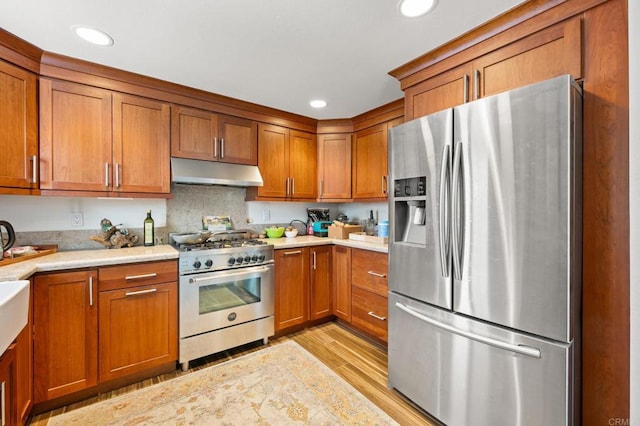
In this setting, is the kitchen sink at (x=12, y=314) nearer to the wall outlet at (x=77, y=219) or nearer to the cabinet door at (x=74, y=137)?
the cabinet door at (x=74, y=137)

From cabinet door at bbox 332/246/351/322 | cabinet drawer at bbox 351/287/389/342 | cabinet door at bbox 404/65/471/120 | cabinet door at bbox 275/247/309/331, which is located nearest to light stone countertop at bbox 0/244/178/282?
cabinet door at bbox 275/247/309/331

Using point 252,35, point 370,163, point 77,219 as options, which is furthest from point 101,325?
point 370,163

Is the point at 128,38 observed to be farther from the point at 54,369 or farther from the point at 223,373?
the point at 223,373

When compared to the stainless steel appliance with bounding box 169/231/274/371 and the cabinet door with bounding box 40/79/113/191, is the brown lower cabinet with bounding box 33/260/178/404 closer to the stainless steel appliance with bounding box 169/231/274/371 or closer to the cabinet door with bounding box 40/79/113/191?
the stainless steel appliance with bounding box 169/231/274/371

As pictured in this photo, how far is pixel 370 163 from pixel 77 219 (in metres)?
2.76

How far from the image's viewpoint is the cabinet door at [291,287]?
2803mm

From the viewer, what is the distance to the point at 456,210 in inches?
60.6

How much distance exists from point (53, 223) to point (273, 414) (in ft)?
7.33

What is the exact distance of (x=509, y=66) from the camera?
1645 millimetres

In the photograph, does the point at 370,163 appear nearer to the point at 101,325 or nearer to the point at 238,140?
the point at 238,140

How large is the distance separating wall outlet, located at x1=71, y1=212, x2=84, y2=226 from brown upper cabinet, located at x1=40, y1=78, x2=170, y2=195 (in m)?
0.37

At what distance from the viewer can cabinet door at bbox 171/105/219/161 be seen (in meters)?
2.51

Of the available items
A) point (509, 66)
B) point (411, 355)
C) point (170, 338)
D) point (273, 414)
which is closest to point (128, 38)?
point (170, 338)

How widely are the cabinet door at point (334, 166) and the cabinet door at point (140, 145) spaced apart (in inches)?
65.3
